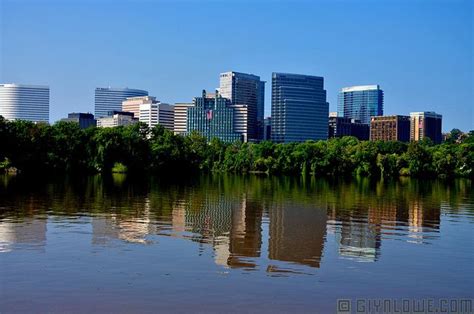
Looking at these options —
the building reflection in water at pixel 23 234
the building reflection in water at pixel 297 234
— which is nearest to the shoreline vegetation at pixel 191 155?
the building reflection in water at pixel 297 234

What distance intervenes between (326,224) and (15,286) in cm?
1402

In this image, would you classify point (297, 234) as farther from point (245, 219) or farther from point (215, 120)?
point (215, 120)

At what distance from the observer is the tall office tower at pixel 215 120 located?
191 metres

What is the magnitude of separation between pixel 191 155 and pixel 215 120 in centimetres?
9704

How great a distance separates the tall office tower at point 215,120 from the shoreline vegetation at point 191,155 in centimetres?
7554

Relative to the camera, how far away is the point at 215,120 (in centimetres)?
19225

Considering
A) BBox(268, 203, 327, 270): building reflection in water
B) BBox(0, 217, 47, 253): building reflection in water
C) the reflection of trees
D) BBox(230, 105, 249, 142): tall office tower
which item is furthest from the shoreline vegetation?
BBox(230, 105, 249, 142): tall office tower

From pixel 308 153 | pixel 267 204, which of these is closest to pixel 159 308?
pixel 267 204

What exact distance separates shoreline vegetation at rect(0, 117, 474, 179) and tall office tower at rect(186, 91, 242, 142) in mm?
75541

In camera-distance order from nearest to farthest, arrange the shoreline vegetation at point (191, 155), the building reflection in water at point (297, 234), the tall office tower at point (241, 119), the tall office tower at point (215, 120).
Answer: the building reflection in water at point (297, 234) < the shoreline vegetation at point (191, 155) < the tall office tower at point (215, 120) < the tall office tower at point (241, 119)

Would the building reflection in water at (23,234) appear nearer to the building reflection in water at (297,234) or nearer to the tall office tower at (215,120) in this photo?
the building reflection in water at (297,234)

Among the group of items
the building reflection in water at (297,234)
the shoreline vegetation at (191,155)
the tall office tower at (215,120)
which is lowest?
the building reflection in water at (297,234)

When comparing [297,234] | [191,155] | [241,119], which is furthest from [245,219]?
[241,119]

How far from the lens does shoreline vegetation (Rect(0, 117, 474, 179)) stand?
237 feet
